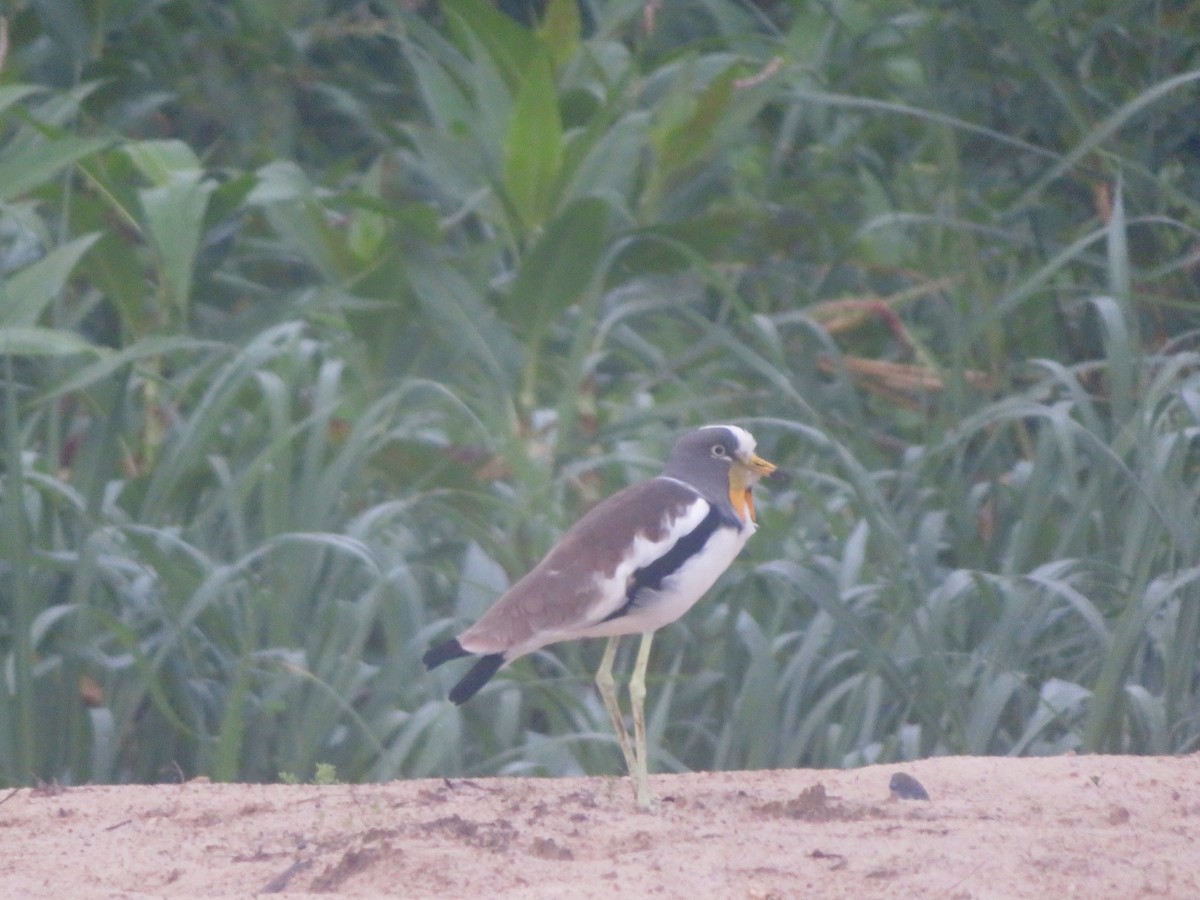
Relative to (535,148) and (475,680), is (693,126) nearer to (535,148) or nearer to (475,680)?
(535,148)

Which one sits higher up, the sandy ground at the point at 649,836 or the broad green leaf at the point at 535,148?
the broad green leaf at the point at 535,148

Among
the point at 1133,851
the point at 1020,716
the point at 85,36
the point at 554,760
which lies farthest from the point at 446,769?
the point at 85,36

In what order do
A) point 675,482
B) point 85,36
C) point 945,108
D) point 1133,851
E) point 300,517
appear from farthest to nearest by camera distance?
1. point 85,36
2. point 945,108
3. point 300,517
4. point 675,482
5. point 1133,851

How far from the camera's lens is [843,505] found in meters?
5.48

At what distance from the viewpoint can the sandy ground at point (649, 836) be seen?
Result: 2811mm

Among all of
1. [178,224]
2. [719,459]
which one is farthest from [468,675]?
[178,224]

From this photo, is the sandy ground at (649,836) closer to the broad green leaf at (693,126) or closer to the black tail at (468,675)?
the black tail at (468,675)

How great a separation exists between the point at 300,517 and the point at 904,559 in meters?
1.50

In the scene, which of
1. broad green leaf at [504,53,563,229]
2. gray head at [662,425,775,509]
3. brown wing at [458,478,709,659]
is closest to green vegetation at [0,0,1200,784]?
broad green leaf at [504,53,563,229]

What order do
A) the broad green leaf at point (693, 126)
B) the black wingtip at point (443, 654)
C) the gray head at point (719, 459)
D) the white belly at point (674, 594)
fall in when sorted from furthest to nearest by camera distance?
1. the broad green leaf at point (693, 126)
2. the gray head at point (719, 459)
3. the white belly at point (674, 594)
4. the black wingtip at point (443, 654)

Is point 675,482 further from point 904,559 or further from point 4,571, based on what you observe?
point 4,571

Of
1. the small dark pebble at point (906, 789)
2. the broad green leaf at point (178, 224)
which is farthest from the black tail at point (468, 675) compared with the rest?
the broad green leaf at point (178, 224)

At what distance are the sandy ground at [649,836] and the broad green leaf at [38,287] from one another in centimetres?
167

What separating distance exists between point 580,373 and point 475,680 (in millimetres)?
2046
